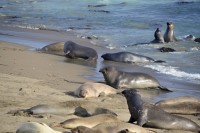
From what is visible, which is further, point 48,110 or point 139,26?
point 139,26

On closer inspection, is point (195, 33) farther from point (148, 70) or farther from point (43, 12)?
point (43, 12)

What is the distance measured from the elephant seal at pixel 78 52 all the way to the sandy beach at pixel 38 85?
1.00 ft

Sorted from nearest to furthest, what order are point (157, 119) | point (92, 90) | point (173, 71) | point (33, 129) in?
point (33, 129) → point (157, 119) → point (92, 90) → point (173, 71)

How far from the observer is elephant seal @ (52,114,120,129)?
519 cm

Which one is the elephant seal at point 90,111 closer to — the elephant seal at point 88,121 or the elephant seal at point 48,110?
the elephant seal at point 48,110

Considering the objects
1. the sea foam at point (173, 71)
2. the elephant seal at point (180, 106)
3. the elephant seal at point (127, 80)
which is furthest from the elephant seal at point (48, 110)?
the sea foam at point (173, 71)

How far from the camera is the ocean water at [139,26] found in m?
11.6

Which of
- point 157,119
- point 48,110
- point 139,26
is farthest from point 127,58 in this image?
point 139,26

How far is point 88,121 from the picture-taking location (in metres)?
5.28

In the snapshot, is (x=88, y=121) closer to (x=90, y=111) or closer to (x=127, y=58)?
(x=90, y=111)

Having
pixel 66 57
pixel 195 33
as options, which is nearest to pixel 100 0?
pixel 195 33

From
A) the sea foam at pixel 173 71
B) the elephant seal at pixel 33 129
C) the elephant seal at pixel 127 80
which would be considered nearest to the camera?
the elephant seal at pixel 33 129

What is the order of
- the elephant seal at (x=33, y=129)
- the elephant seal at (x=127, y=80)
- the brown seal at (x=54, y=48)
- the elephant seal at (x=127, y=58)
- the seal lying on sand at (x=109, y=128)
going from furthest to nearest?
1. the brown seal at (x=54, y=48)
2. the elephant seal at (x=127, y=58)
3. the elephant seal at (x=127, y=80)
4. the seal lying on sand at (x=109, y=128)
5. the elephant seal at (x=33, y=129)

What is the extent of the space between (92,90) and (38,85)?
87 cm
